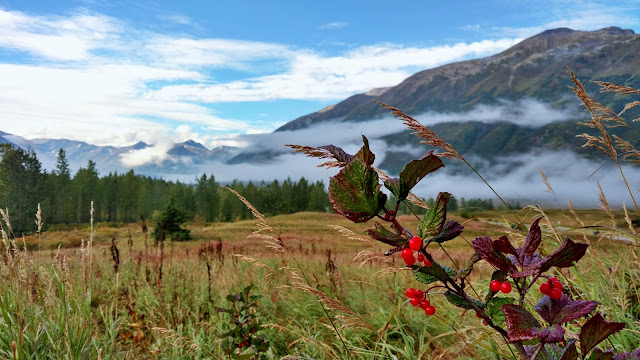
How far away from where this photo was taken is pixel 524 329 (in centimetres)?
83

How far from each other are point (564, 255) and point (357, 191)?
48 cm

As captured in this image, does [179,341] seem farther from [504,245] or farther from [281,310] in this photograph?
[504,245]

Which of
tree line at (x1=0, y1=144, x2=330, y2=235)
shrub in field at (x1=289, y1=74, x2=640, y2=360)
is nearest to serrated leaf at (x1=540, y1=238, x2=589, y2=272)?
shrub in field at (x1=289, y1=74, x2=640, y2=360)

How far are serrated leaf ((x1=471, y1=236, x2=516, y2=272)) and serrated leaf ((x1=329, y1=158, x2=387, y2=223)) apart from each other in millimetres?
244

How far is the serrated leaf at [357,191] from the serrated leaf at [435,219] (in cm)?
12

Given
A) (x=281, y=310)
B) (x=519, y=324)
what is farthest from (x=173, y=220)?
(x=519, y=324)

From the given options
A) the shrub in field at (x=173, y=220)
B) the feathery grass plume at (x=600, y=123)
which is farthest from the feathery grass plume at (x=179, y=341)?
the shrub in field at (x=173, y=220)

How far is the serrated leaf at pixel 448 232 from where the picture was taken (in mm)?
909

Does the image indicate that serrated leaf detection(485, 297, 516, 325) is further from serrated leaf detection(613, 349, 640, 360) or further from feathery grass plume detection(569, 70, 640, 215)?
feathery grass plume detection(569, 70, 640, 215)

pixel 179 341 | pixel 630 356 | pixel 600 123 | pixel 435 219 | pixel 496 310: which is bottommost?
A: pixel 179 341

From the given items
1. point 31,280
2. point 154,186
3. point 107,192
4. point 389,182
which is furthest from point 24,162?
point 389,182

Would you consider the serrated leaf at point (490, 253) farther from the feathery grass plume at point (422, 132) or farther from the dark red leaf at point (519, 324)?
the feathery grass plume at point (422, 132)

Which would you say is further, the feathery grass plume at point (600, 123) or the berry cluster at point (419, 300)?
the feathery grass plume at point (600, 123)

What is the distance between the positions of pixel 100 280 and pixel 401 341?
6.26 meters
